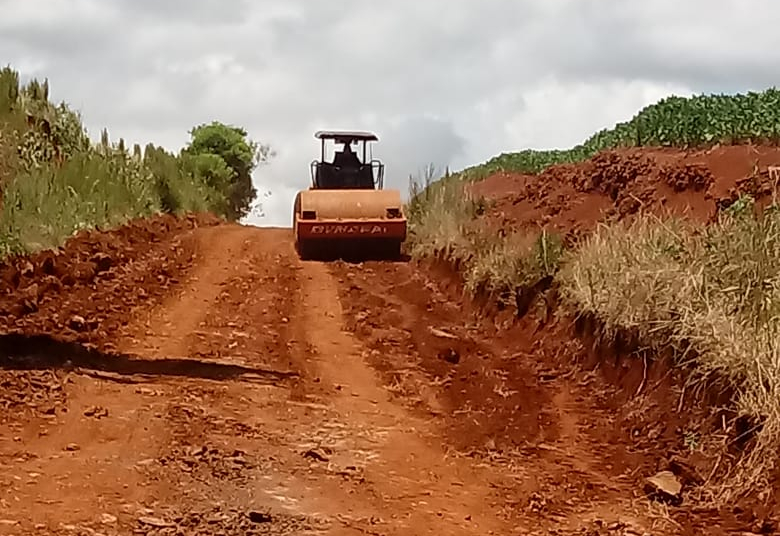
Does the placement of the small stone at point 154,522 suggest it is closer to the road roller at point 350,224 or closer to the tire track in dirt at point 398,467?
the tire track in dirt at point 398,467

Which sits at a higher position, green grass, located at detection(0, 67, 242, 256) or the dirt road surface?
green grass, located at detection(0, 67, 242, 256)

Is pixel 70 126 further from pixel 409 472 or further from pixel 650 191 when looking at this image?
pixel 409 472

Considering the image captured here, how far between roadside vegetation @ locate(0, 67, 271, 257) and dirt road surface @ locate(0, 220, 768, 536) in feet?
11.7

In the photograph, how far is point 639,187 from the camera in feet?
51.6

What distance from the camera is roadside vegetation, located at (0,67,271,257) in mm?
15273

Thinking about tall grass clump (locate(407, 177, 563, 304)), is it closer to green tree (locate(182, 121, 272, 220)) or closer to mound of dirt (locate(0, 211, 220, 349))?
mound of dirt (locate(0, 211, 220, 349))

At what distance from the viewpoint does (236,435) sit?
23.1 ft

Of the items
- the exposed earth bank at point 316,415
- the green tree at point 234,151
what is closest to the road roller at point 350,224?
the exposed earth bank at point 316,415

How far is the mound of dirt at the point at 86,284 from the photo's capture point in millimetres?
10383

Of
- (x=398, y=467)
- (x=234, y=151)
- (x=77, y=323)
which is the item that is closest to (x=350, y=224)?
(x=77, y=323)

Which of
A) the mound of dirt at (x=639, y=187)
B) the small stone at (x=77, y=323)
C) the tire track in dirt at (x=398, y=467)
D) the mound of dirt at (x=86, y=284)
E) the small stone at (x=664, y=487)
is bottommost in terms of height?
the small stone at (x=664, y=487)

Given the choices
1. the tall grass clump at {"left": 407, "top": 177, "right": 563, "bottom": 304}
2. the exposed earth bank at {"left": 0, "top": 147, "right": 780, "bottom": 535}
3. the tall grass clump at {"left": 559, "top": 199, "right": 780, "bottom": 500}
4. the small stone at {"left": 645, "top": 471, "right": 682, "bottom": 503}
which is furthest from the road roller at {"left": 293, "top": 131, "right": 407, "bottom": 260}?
the small stone at {"left": 645, "top": 471, "right": 682, "bottom": 503}

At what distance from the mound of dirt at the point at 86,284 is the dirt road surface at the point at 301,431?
8 cm

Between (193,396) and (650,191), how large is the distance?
893 centimetres
